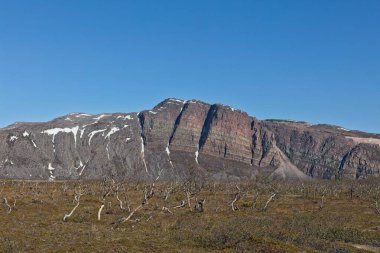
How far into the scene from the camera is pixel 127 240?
3634cm

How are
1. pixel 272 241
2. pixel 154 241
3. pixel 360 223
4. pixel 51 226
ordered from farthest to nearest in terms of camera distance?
pixel 360 223
pixel 51 226
pixel 154 241
pixel 272 241

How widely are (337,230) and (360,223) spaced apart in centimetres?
1717

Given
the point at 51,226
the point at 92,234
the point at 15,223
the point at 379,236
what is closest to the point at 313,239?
the point at 379,236

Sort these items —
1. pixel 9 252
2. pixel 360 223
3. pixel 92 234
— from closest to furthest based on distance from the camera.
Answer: pixel 9 252
pixel 92 234
pixel 360 223

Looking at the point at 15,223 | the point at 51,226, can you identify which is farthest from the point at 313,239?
the point at 15,223

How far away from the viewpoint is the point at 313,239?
39.3 m

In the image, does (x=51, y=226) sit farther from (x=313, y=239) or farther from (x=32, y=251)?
(x=313, y=239)

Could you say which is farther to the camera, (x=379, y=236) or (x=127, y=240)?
(x=379, y=236)

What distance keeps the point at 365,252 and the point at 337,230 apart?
1211cm

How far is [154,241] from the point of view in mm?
37125

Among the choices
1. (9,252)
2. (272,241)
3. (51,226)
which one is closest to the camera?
(9,252)

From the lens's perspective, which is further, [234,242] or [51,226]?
[51,226]

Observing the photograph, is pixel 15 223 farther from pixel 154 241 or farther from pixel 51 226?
pixel 154 241

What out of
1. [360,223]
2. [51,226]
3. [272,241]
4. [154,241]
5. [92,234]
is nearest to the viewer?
[272,241]
